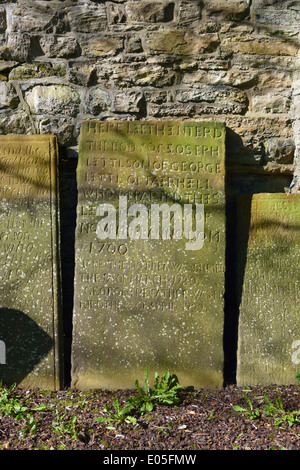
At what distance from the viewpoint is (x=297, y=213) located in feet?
10.7

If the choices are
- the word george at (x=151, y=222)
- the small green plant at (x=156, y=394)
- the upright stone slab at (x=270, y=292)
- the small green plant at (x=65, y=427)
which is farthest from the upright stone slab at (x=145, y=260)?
the small green plant at (x=65, y=427)

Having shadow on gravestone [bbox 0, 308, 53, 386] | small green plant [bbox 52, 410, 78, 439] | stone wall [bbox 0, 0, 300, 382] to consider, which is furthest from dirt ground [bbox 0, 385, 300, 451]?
stone wall [bbox 0, 0, 300, 382]

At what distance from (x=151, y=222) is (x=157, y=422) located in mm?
1317

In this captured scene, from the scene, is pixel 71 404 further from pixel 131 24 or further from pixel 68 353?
pixel 131 24

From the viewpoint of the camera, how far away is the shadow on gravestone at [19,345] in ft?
10.0

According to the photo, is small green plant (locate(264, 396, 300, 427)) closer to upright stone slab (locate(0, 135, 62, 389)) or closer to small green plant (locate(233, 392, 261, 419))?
small green plant (locate(233, 392, 261, 419))

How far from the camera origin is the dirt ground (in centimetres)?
244

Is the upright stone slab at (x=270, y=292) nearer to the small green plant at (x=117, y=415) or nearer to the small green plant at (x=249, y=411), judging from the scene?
the small green plant at (x=249, y=411)

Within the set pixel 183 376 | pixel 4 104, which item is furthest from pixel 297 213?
pixel 4 104

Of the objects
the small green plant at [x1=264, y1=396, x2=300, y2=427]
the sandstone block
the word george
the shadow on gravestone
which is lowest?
the small green plant at [x1=264, y1=396, x2=300, y2=427]

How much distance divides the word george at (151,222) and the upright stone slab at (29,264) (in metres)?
0.37

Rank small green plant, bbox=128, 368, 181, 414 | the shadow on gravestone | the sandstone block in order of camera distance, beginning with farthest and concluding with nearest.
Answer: the sandstone block → the shadow on gravestone → small green plant, bbox=128, 368, 181, 414

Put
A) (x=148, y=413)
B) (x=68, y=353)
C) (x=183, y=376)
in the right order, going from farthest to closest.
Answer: (x=68, y=353) < (x=183, y=376) < (x=148, y=413)

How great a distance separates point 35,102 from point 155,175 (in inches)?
45.2
